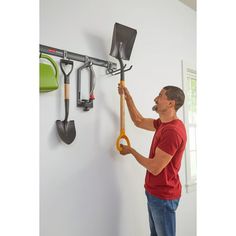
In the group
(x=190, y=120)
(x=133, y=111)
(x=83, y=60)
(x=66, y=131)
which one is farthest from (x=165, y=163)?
(x=190, y=120)

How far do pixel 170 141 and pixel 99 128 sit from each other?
508 millimetres

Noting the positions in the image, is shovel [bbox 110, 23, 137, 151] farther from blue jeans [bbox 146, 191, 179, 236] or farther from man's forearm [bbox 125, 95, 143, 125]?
blue jeans [bbox 146, 191, 179, 236]

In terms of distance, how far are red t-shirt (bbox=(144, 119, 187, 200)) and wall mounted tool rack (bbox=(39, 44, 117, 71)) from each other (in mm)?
590

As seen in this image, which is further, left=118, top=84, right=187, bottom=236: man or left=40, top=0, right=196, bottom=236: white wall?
left=118, top=84, right=187, bottom=236: man

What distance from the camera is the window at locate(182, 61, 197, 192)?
8.40ft

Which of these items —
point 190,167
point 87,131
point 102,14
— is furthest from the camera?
point 190,167

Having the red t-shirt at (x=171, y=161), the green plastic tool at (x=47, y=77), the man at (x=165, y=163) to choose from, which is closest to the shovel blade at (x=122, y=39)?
the man at (x=165, y=163)

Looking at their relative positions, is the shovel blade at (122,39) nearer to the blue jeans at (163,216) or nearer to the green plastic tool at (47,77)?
the green plastic tool at (47,77)

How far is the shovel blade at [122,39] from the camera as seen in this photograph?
1616 mm

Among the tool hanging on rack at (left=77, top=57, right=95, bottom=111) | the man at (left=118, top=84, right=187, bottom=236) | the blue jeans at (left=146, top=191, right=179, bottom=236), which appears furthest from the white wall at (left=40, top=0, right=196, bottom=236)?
the blue jeans at (left=146, top=191, right=179, bottom=236)
